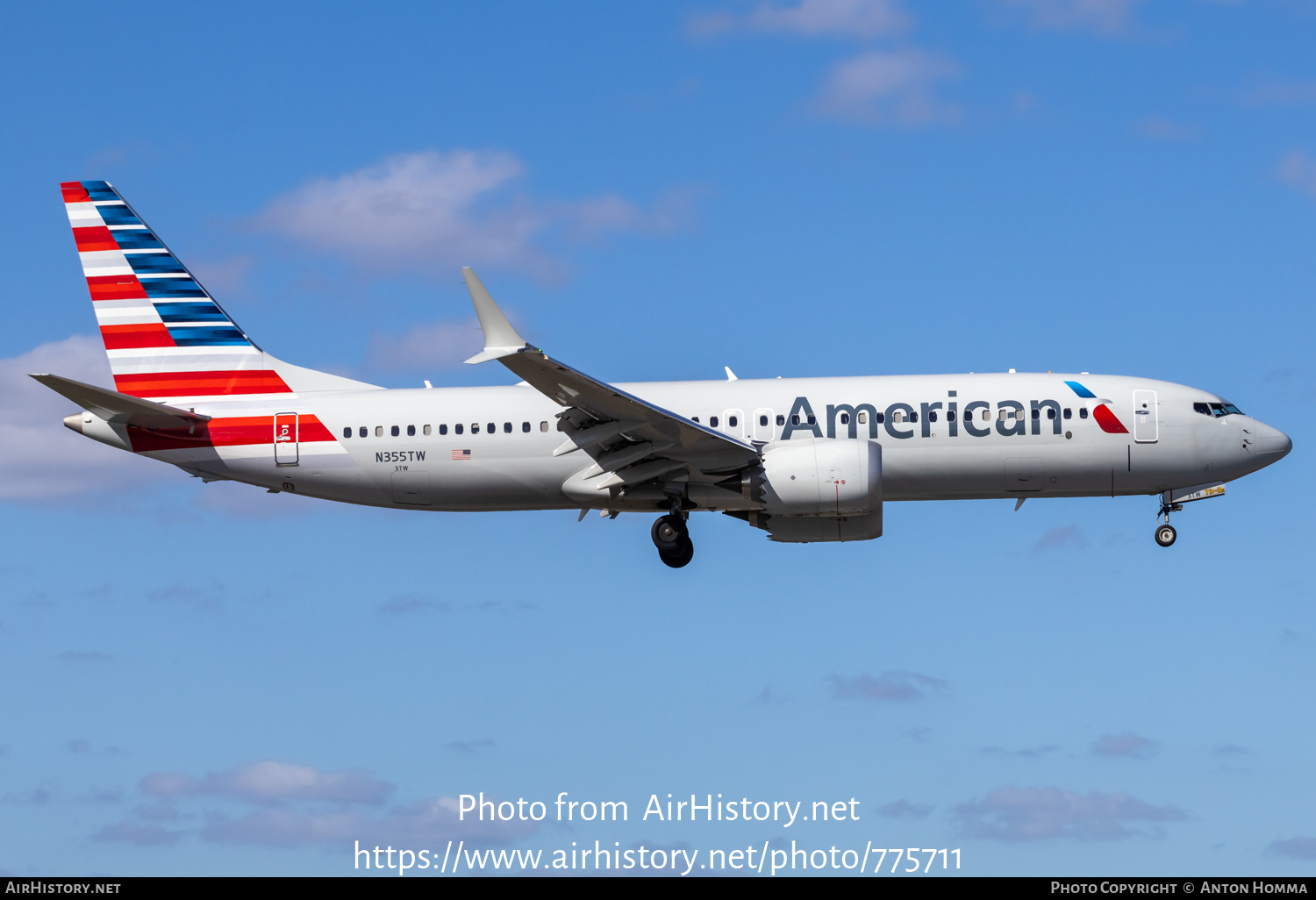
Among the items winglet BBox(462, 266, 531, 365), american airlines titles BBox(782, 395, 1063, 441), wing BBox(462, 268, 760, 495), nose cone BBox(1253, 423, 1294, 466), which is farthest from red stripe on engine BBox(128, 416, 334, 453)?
nose cone BBox(1253, 423, 1294, 466)

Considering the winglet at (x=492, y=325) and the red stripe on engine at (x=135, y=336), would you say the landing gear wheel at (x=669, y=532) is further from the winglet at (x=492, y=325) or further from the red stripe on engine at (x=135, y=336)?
the red stripe on engine at (x=135, y=336)

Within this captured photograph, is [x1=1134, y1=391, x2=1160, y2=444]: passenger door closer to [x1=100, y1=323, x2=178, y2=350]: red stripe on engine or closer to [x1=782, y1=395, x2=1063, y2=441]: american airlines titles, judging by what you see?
[x1=782, y1=395, x2=1063, y2=441]: american airlines titles

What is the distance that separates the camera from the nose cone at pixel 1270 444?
3438cm

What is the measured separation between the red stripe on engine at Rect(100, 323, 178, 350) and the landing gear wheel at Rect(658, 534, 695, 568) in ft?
45.2

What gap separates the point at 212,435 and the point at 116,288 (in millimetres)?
5750

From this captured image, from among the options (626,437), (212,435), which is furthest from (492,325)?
(212,435)

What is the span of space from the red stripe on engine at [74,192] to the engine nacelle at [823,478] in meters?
19.8

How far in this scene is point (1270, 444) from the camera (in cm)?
3450

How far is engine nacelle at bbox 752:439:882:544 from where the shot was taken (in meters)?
32.2

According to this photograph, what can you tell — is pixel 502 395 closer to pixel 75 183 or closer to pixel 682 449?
pixel 682 449

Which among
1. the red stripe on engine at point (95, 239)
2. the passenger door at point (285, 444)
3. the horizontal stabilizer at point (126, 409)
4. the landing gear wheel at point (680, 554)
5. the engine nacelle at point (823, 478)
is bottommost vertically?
the landing gear wheel at point (680, 554)

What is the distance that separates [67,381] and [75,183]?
8.84 metres

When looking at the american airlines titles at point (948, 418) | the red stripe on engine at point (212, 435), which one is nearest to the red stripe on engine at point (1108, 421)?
the american airlines titles at point (948, 418)

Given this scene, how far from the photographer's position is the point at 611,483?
3384 centimetres
